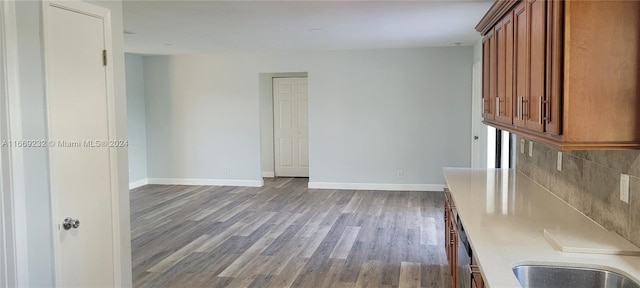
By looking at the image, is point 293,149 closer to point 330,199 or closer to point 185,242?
point 330,199

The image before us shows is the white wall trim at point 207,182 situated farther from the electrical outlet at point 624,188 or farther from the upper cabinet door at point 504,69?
the electrical outlet at point 624,188

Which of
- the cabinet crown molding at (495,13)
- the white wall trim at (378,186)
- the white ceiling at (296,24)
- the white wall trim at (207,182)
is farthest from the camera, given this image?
the white wall trim at (207,182)

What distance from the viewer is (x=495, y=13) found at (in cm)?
300

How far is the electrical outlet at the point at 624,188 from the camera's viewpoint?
195cm

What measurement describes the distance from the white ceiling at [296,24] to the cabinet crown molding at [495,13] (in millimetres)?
714

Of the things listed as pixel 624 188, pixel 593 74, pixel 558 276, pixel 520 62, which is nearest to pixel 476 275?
pixel 558 276

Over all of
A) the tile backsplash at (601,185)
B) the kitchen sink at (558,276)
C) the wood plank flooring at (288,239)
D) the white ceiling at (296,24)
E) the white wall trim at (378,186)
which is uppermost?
the white ceiling at (296,24)

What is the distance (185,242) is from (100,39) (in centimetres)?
289

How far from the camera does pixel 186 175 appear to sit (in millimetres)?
8578

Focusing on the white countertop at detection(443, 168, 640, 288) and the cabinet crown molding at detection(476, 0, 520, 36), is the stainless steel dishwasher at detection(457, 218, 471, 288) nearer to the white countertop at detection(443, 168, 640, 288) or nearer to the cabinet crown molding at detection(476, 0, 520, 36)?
the white countertop at detection(443, 168, 640, 288)

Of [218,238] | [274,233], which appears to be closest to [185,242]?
[218,238]

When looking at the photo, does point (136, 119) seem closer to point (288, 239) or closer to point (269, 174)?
point (269, 174)

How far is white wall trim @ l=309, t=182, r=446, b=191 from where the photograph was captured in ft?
25.1

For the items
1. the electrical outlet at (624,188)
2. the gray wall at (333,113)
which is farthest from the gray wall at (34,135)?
the gray wall at (333,113)
